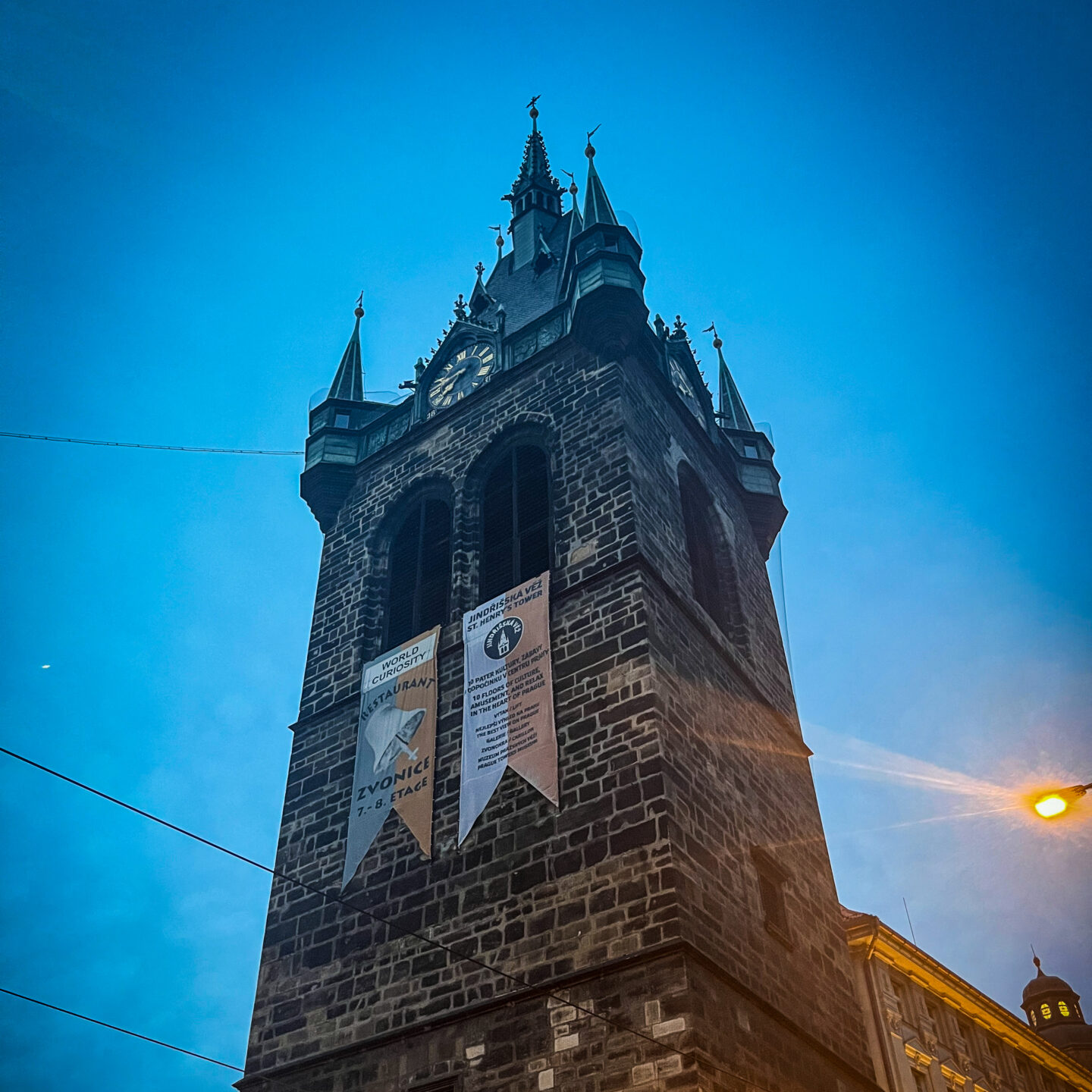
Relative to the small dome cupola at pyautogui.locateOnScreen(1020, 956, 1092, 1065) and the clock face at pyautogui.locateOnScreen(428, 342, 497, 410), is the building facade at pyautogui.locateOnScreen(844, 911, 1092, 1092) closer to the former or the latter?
the clock face at pyautogui.locateOnScreen(428, 342, 497, 410)

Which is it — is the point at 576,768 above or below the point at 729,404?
below

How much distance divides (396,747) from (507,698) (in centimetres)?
171

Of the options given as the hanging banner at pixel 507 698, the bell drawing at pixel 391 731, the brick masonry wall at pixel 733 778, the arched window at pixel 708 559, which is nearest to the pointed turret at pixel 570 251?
the brick masonry wall at pixel 733 778

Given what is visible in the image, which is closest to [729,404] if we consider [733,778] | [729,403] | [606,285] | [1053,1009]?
[729,403]

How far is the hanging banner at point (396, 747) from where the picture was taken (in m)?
14.2

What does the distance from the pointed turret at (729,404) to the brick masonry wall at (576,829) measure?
16.7ft

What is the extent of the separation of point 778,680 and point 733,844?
5.20 meters

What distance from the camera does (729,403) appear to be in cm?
2339

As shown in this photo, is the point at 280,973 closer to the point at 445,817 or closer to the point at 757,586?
the point at 445,817

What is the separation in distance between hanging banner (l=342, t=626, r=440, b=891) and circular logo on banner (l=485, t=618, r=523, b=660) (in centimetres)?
89

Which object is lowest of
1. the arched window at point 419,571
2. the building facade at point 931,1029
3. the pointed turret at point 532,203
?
the building facade at point 931,1029

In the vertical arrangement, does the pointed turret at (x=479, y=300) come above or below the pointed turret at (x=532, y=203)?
below

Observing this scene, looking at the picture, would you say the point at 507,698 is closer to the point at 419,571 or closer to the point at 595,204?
the point at 419,571

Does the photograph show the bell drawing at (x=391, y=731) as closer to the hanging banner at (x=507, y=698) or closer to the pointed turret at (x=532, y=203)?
the hanging banner at (x=507, y=698)
